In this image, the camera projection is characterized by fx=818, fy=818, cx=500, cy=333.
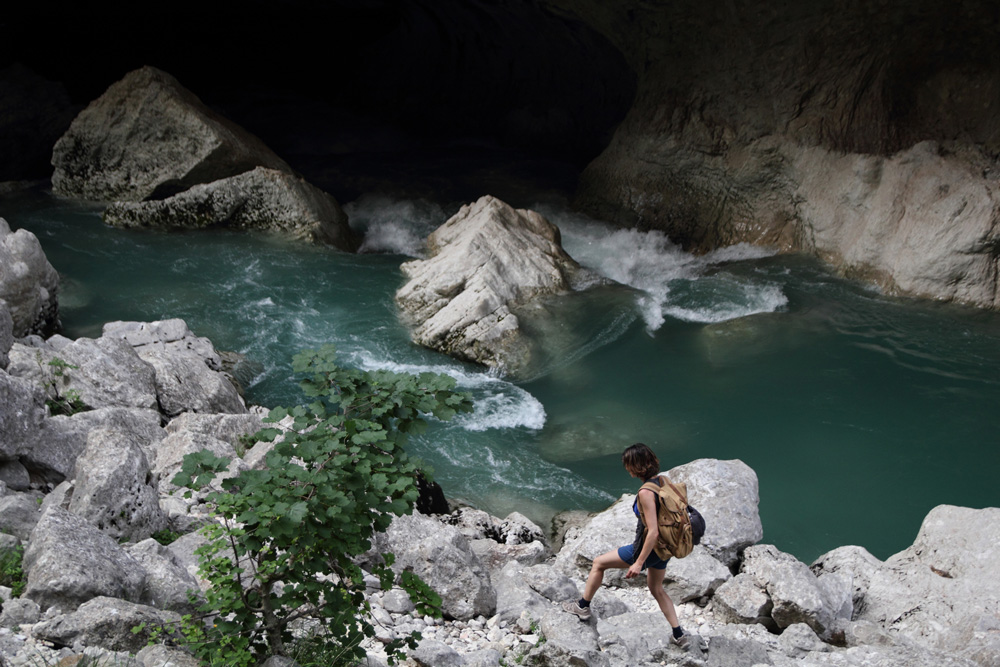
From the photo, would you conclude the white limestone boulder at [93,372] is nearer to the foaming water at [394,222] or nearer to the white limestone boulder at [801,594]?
the white limestone boulder at [801,594]

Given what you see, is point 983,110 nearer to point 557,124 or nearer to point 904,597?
point 904,597

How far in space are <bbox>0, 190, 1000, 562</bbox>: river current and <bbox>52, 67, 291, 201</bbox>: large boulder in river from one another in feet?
2.71

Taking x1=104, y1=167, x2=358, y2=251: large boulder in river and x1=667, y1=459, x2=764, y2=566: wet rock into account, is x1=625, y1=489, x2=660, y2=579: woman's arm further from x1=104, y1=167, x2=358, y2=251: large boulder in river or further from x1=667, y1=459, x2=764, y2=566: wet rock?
x1=104, y1=167, x2=358, y2=251: large boulder in river

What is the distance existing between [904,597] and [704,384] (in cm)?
399

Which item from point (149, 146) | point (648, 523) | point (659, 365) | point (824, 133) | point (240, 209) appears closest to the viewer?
point (648, 523)

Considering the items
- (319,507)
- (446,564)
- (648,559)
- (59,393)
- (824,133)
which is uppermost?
(824,133)

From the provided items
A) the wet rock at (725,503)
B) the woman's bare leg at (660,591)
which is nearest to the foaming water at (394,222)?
the wet rock at (725,503)

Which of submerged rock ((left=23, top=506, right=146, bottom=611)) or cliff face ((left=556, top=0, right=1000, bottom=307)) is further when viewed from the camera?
cliff face ((left=556, top=0, right=1000, bottom=307))

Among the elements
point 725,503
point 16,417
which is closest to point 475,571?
point 725,503

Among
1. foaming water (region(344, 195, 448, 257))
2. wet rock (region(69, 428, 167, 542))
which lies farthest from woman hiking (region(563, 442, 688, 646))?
foaming water (region(344, 195, 448, 257))

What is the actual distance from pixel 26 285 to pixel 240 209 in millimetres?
4629

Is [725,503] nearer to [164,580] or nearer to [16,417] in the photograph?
[164,580]

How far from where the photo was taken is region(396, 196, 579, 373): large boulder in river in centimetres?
916

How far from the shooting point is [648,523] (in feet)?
13.6
